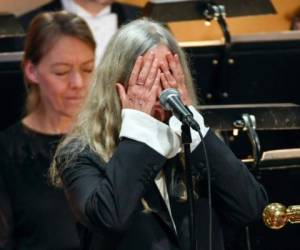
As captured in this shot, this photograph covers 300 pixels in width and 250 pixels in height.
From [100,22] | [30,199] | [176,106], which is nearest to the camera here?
[176,106]

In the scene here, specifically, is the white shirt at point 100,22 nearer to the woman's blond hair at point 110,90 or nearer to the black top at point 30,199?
the black top at point 30,199

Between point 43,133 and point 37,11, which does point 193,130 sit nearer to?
point 43,133

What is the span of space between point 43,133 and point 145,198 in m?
0.75

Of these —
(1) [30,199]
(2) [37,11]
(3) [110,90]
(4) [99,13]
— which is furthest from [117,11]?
(3) [110,90]

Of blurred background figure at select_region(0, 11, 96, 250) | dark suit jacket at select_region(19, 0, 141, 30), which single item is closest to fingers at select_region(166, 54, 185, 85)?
blurred background figure at select_region(0, 11, 96, 250)

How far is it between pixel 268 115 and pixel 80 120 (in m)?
0.51

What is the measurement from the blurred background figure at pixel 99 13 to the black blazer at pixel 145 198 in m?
1.23

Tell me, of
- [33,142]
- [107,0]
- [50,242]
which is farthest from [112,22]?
[50,242]

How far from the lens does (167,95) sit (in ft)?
5.56

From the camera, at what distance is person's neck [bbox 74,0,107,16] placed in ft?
10.3

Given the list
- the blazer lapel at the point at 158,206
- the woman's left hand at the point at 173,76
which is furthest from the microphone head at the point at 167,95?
the blazer lapel at the point at 158,206

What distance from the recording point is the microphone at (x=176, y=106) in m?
1.63

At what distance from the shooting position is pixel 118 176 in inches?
70.2

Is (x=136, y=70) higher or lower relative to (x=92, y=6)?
higher
